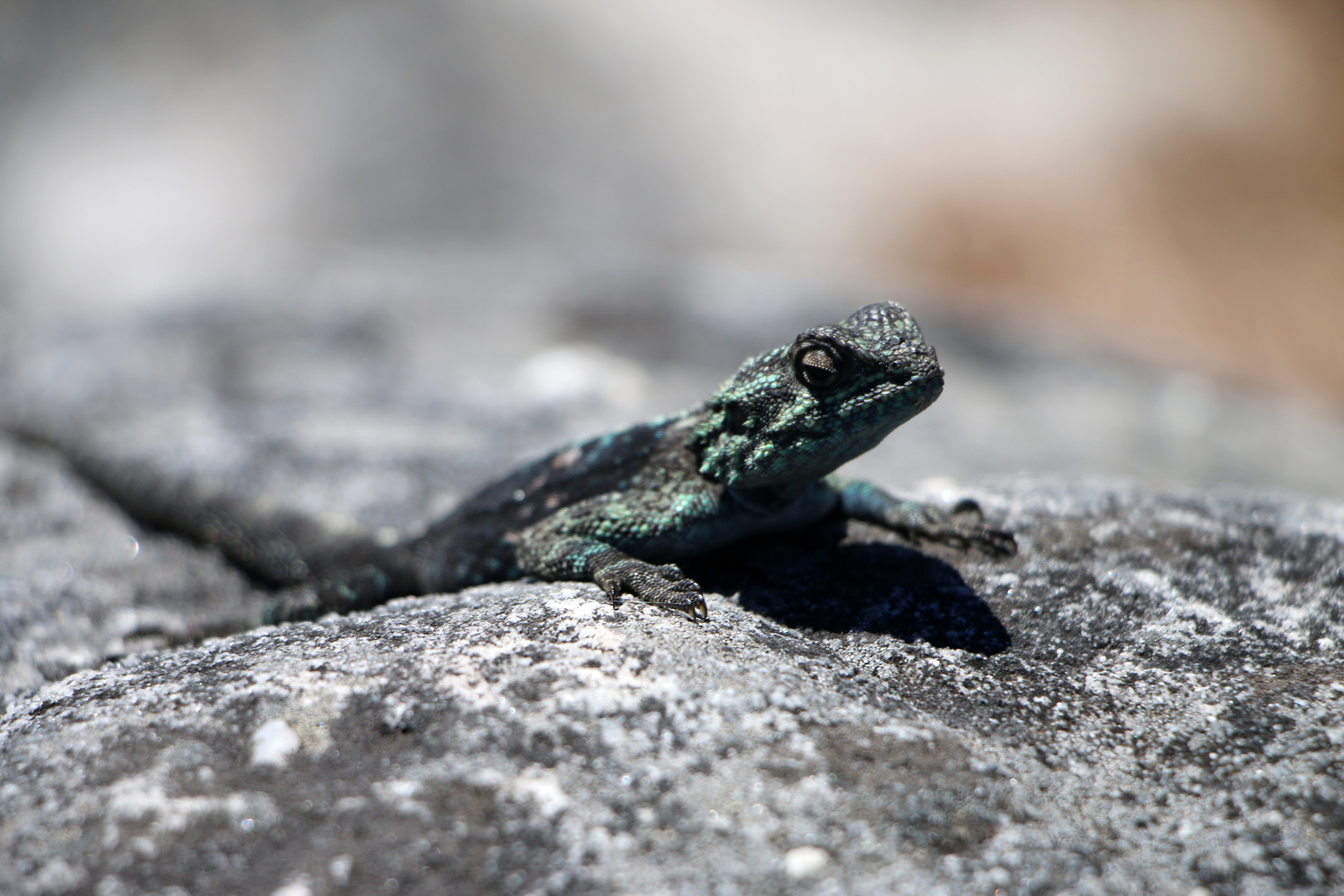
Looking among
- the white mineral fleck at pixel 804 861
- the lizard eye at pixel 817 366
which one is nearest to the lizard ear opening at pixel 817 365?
the lizard eye at pixel 817 366

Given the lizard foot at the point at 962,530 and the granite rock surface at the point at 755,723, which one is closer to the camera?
the granite rock surface at the point at 755,723

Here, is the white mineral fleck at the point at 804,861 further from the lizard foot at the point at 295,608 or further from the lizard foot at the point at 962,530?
the lizard foot at the point at 295,608

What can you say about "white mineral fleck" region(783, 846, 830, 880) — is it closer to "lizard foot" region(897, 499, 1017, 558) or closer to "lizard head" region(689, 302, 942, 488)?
"lizard head" region(689, 302, 942, 488)

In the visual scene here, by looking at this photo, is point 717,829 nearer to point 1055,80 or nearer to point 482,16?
point 482,16

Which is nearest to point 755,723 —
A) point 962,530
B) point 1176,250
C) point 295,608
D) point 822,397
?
point 822,397

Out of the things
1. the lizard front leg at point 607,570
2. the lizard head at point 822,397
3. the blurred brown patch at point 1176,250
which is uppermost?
the blurred brown patch at point 1176,250

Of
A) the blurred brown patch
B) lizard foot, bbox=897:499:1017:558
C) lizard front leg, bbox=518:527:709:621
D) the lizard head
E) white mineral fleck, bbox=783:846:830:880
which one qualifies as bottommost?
white mineral fleck, bbox=783:846:830:880

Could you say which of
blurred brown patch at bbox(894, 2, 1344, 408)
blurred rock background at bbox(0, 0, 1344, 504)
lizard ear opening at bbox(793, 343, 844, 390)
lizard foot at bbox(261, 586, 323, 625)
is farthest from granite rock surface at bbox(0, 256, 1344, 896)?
blurred brown patch at bbox(894, 2, 1344, 408)
